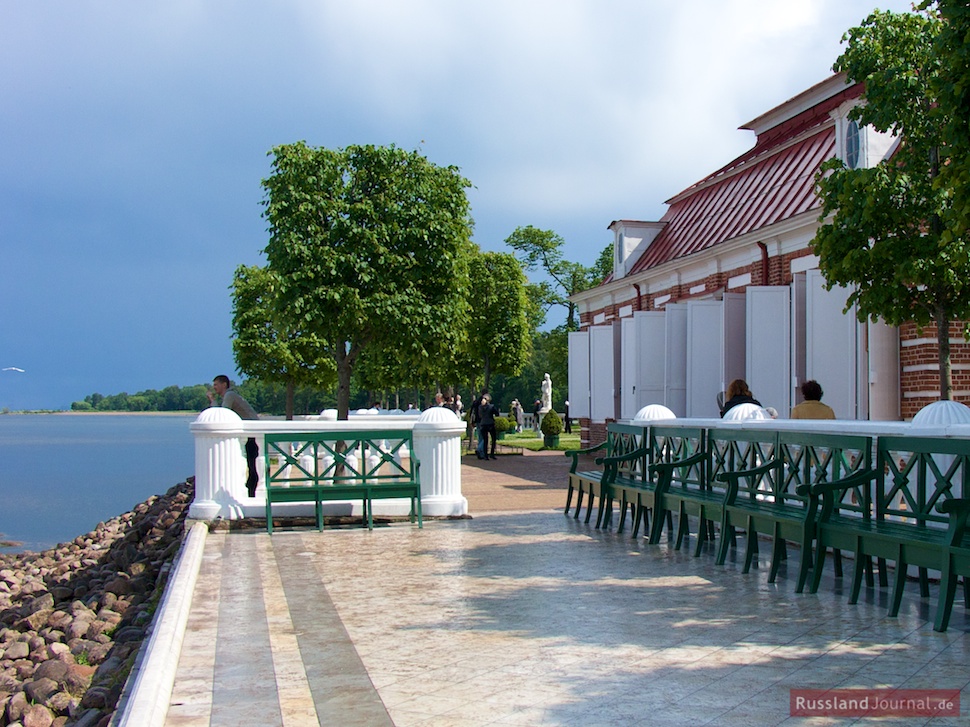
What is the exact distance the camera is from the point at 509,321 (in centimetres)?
3562

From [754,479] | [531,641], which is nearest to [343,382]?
[754,479]

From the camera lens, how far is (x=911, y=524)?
7.21 m

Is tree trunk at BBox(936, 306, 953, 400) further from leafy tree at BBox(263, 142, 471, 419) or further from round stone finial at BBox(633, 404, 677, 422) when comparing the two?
leafy tree at BBox(263, 142, 471, 419)

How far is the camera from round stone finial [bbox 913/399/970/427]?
7.47 m

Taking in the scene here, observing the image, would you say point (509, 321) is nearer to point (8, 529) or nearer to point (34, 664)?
point (8, 529)

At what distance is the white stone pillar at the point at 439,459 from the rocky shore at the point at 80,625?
3176 mm

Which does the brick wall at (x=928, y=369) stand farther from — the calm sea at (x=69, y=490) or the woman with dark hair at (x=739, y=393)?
the calm sea at (x=69, y=490)

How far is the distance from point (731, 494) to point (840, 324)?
8435 millimetres

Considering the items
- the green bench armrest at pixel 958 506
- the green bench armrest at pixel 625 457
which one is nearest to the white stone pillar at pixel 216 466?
the green bench armrest at pixel 625 457

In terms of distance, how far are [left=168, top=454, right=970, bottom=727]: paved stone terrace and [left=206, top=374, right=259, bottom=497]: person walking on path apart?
9.67 ft

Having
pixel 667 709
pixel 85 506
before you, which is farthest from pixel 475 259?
pixel 667 709

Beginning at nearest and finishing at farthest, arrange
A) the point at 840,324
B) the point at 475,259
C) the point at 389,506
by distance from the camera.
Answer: the point at 389,506 → the point at 840,324 → the point at 475,259

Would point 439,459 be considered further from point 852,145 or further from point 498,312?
point 498,312

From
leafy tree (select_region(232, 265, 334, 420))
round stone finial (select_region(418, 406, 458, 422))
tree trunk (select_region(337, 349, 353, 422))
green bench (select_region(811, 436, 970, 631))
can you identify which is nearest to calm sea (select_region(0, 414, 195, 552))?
leafy tree (select_region(232, 265, 334, 420))
